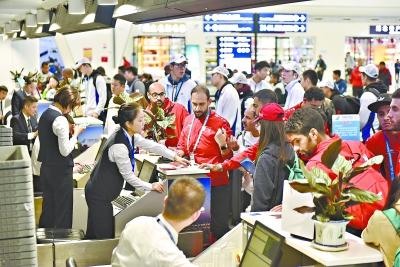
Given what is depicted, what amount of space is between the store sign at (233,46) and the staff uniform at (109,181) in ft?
32.0

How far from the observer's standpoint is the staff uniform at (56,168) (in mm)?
5449

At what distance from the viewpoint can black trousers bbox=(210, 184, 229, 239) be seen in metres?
5.79

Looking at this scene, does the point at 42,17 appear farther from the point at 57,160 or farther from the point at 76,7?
the point at 57,160

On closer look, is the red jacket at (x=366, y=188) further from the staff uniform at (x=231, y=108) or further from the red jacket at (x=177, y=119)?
the staff uniform at (x=231, y=108)

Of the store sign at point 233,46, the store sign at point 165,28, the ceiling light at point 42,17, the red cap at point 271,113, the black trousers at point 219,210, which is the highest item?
the store sign at point 165,28

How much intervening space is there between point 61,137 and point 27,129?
316 centimetres

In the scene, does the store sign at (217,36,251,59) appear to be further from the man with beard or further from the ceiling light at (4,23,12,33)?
the man with beard

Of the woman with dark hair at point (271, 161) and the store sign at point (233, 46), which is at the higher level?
the store sign at point (233, 46)

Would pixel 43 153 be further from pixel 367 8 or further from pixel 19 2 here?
pixel 367 8

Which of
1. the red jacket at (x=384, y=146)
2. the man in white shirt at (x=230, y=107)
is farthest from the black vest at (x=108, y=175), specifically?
the man in white shirt at (x=230, y=107)

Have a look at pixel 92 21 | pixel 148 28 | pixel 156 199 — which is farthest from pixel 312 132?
pixel 148 28

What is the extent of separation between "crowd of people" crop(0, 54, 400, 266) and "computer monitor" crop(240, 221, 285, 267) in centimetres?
40

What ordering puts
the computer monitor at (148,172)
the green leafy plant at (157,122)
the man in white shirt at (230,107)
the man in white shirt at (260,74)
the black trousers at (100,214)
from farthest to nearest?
the man in white shirt at (260,74)
the man in white shirt at (230,107)
the green leafy plant at (157,122)
the computer monitor at (148,172)
the black trousers at (100,214)

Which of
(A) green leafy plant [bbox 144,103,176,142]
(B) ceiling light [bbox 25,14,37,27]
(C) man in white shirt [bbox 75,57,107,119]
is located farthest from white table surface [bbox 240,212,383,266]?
(B) ceiling light [bbox 25,14,37,27]
